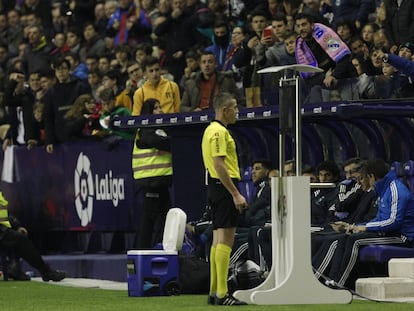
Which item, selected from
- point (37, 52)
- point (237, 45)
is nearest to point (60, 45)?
point (37, 52)

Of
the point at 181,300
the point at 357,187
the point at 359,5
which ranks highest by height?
the point at 359,5

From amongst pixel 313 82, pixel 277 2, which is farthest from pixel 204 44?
pixel 313 82

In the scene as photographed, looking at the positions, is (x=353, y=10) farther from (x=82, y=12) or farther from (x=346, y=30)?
(x=82, y=12)

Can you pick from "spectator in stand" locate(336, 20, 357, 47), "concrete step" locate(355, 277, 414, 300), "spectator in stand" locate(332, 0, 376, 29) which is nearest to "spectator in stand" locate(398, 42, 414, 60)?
"spectator in stand" locate(336, 20, 357, 47)

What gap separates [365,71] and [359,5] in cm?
288

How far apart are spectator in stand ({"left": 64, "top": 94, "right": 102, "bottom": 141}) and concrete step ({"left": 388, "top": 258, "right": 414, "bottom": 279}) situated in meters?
7.77

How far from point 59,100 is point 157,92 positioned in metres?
3.75

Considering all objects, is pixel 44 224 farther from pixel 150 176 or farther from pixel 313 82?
pixel 313 82

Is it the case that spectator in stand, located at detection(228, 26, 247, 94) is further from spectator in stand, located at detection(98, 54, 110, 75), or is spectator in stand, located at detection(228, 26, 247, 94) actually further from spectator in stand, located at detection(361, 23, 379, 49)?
spectator in stand, located at detection(98, 54, 110, 75)

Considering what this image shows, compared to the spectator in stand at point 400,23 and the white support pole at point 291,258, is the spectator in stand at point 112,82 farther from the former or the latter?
the white support pole at point 291,258

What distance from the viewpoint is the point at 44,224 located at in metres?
22.7


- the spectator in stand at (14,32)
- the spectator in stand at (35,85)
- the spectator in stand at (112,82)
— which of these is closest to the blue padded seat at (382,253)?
the spectator in stand at (112,82)

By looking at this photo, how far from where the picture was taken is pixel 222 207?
13703 mm

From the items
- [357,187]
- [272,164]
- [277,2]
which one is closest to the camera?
[357,187]
